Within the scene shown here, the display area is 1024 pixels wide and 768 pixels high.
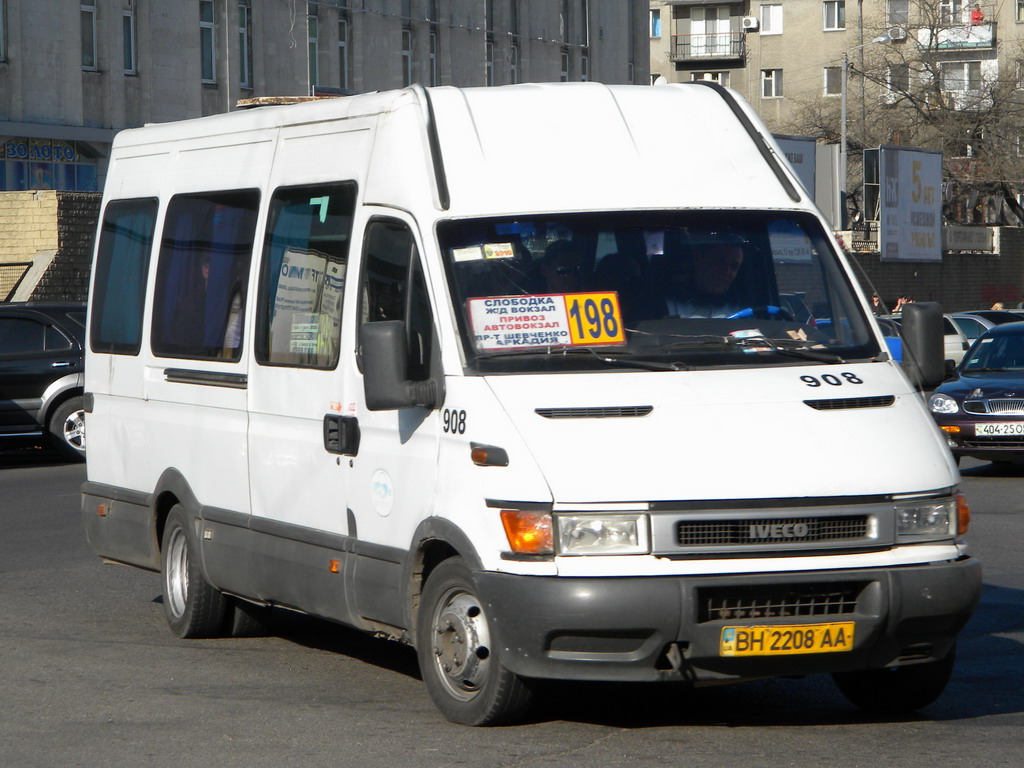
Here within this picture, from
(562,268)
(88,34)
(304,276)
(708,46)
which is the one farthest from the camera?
(708,46)

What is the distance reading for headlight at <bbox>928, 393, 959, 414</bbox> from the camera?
1728cm

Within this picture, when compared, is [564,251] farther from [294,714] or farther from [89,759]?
[89,759]

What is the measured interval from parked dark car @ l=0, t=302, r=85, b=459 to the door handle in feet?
43.7

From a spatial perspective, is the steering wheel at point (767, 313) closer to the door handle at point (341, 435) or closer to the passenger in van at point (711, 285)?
the passenger in van at point (711, 285)

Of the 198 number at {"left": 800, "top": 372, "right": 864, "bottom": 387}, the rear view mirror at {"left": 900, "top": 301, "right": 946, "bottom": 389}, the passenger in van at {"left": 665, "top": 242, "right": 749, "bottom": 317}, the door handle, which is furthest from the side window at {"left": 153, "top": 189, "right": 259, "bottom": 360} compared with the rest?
the rear view mirror at {"left": 900, "top": 301, "right": 946, "bottom": 389}

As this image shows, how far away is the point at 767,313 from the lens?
22.7 ft

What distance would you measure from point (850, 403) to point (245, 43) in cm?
3893

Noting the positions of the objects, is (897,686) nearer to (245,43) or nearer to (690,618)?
(690,618)

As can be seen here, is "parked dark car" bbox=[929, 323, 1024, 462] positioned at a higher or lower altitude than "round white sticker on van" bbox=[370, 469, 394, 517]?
lower

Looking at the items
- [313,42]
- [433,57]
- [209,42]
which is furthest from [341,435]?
[433,57]

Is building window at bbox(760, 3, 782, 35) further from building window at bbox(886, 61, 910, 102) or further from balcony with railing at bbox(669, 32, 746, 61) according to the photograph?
building window at bbox(886, 61, 910, 102)

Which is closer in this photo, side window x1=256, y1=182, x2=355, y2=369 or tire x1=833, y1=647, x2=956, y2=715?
tire x1=833, y1=647, x2=956, y2=715

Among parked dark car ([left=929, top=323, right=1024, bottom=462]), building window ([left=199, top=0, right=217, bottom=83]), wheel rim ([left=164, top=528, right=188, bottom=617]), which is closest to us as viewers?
wheel rim ([left=164, top=528, right=188, bottom=617])

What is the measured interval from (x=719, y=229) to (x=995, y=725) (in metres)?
2.17
